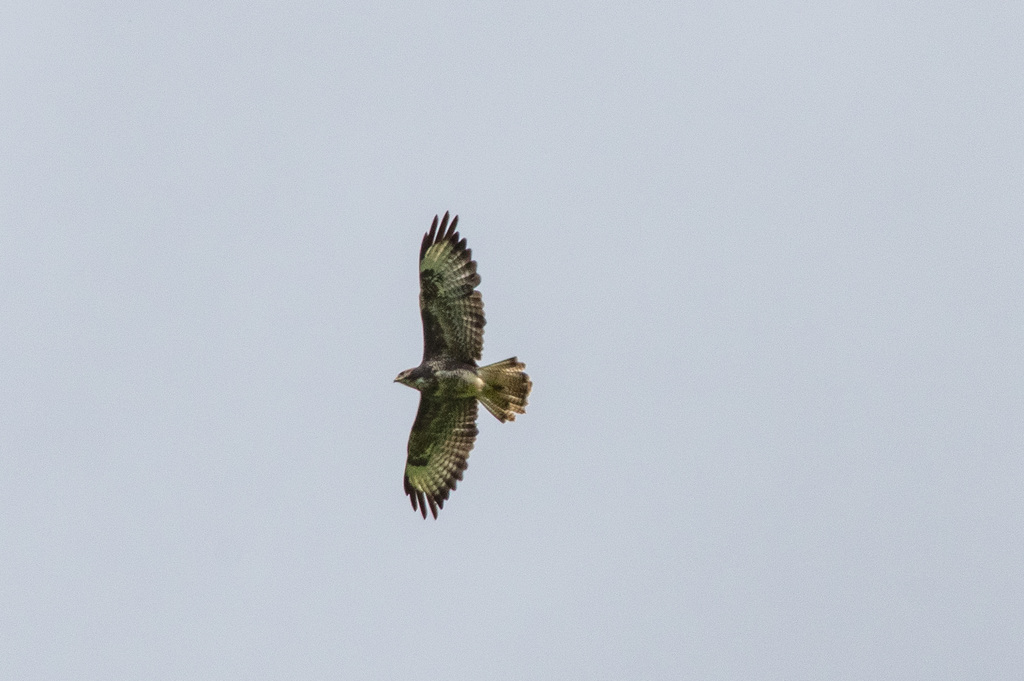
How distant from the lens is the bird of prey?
50.9 ft

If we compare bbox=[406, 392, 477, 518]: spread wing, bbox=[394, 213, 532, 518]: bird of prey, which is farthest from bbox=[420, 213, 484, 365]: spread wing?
bbox=[406, 392, 477, 518]: spread wing

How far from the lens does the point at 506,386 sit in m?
15.9

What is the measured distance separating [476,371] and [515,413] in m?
0.65

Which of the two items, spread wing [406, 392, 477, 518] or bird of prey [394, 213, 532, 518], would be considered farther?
spread wing [406, 392, 477, 518]

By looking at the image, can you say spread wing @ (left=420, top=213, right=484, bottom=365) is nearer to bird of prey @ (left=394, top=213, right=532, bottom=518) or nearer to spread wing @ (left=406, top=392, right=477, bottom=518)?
bird of prey @ (left=394, top=213, right=532, bottom=518)

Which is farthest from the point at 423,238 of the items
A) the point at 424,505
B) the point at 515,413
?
the point at 424,505

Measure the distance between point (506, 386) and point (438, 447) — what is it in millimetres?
1403

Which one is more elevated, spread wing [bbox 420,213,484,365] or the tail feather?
spread wing [bbox 420,213,484,365]

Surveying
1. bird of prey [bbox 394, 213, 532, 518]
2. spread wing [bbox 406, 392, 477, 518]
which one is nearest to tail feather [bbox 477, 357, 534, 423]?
bird of prey [bbox 394, 213, 532, 518]

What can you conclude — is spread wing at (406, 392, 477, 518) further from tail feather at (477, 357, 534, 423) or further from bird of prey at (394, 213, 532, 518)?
Result: tail feather at (477, 357, 534, 423)

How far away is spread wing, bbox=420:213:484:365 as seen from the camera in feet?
50.8

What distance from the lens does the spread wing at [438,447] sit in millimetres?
16391

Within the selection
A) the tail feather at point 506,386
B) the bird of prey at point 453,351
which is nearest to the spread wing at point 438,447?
the bird of prey at point 453,351

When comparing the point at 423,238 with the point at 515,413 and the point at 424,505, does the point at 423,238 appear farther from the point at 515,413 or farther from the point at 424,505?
the point at 424,505
